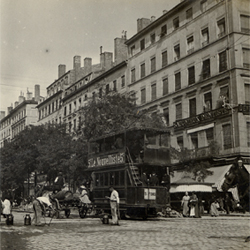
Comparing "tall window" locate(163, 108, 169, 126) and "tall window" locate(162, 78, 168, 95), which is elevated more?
"tall window" locate(162, 78, 168, 95)

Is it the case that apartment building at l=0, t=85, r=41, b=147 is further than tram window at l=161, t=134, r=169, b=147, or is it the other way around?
apartment building at l=0, t=85, r=41, b=147

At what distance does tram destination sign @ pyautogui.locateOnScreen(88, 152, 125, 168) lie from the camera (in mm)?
20505

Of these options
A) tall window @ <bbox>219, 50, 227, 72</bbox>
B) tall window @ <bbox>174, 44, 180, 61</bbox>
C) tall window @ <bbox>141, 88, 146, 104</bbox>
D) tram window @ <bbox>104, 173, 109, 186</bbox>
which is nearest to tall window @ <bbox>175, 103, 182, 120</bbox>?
tall window @ <bbox>174, 44, 180, 61</bbox>

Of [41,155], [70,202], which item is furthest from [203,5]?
[70,202]

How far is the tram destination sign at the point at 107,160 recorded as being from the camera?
807 inches

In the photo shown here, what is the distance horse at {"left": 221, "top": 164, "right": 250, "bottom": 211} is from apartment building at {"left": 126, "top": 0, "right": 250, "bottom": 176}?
2.37ft

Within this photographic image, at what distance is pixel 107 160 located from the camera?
21.9 meters

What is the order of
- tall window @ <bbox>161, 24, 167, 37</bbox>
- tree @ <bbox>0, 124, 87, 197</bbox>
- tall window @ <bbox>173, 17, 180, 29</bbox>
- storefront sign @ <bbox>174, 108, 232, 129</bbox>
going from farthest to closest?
tall window @ <bbox>161, 24, 167, 37</bbox>, tall window @ <bbox>173, 17, 180, 29</bbox>, tree @ <bbox>0, 124, 87, 197</bbox>, storefront sign @ <bbox>174, 108, 232, 129</bbox>

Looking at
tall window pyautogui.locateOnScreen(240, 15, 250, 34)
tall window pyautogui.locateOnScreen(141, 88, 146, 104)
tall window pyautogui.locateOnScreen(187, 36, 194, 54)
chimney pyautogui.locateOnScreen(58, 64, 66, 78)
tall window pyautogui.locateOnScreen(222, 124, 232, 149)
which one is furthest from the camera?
chimney pyautogui.locateOnScreen(58, 64, 66, 78)

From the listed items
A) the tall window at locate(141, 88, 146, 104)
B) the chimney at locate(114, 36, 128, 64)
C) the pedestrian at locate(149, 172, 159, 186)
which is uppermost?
the chimney at locate(114, 36, 128, 64)

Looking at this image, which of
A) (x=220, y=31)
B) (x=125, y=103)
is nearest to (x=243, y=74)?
(x=220, y=31)

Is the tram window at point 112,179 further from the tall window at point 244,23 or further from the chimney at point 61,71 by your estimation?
the chimney at point 61,71

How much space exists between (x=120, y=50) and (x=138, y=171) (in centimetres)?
3006

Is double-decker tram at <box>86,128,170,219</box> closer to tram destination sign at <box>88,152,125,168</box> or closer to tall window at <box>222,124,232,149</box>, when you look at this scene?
tram destination sign at <box>88,152,125,168</box>
